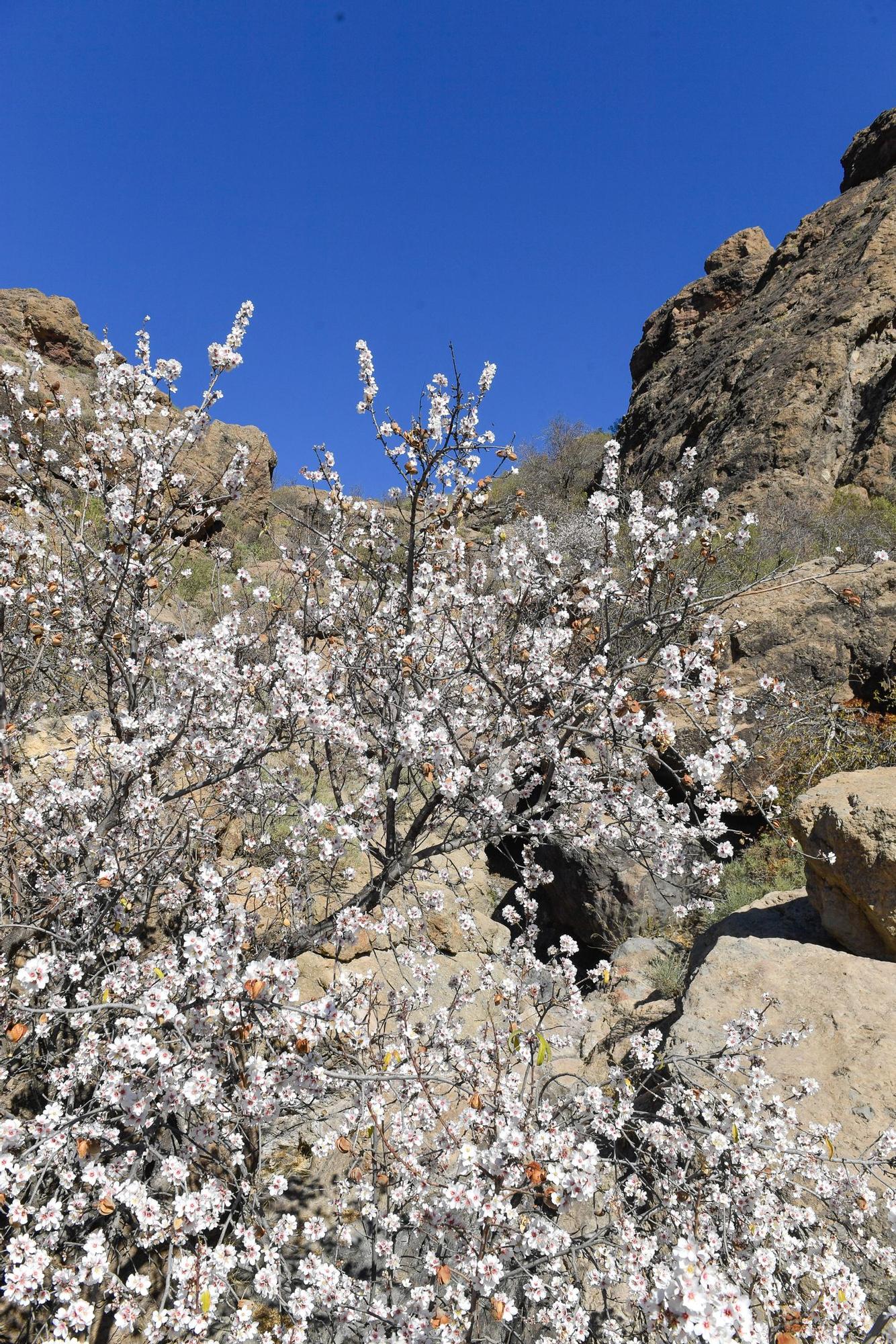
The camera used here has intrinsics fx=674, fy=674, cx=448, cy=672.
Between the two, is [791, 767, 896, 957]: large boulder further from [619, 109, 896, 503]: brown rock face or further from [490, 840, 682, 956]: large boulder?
[619, 109, 896, 503]: brown rock face

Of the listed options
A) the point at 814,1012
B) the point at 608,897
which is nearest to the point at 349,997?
the point at 814,1012

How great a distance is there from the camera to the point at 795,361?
17.0 m

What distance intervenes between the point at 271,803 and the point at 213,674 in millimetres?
1333

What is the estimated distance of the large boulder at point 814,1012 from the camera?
12.0ft

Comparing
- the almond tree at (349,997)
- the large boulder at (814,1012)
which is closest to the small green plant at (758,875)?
the large boulder at (814,1012)

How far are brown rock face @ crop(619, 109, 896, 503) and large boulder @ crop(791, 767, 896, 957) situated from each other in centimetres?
1196

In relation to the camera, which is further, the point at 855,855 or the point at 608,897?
the point at 608,897

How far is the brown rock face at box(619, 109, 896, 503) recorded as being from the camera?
50.6 ft

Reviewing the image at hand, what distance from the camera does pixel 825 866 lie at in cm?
472

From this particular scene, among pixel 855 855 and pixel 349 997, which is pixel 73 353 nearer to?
pixel 349 997

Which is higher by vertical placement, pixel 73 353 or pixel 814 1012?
pixel 73 353

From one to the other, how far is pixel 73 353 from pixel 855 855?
1867 centimetres

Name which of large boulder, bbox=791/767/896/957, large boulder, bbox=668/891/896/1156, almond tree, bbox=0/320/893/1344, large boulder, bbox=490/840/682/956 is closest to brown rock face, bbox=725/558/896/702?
large boulder, bbox=490/840/682/956

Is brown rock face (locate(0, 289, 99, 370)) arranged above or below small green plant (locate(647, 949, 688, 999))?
above
